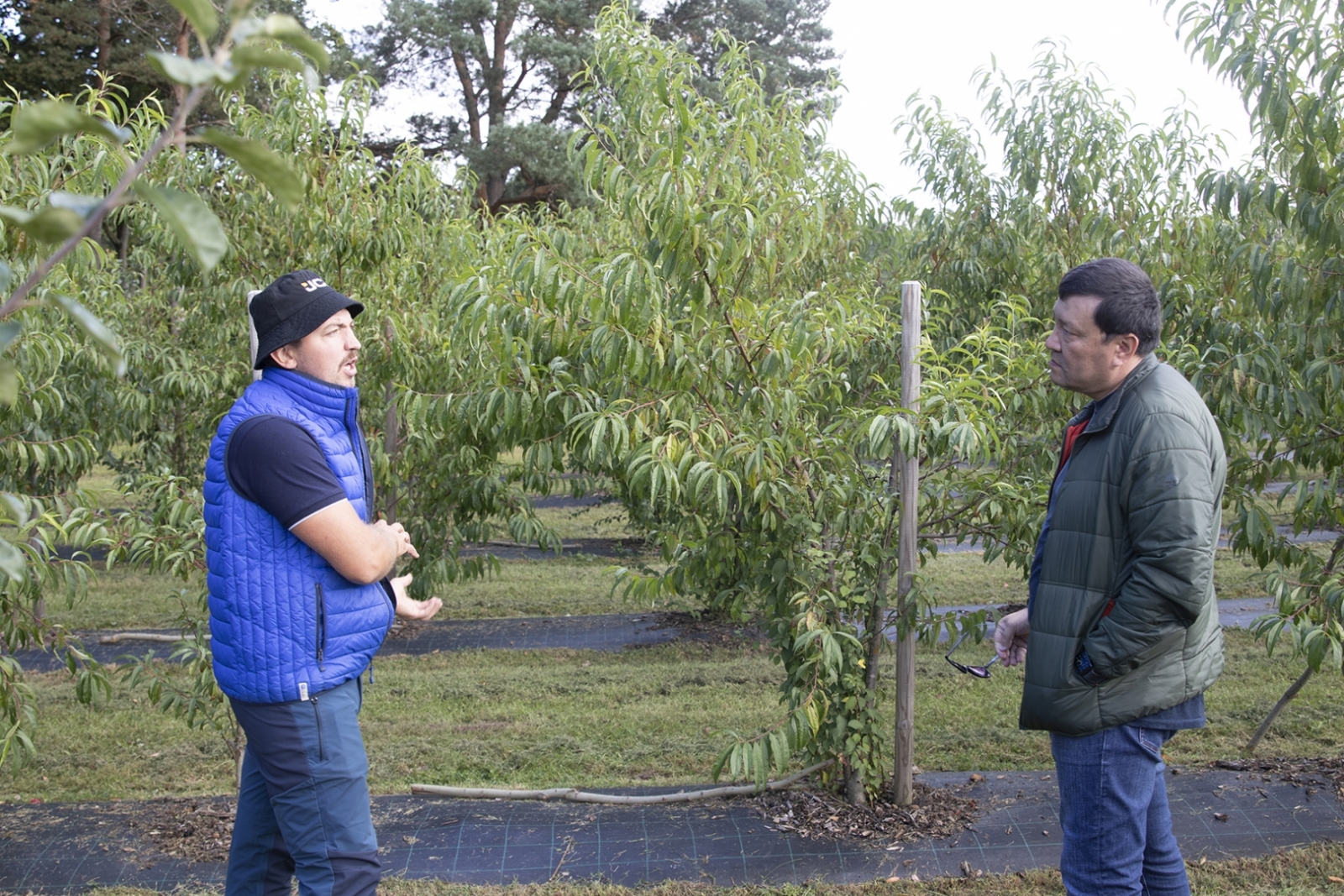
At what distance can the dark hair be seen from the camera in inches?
92.4

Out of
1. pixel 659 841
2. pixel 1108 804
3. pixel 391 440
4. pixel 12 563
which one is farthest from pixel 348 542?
pixel 391 440

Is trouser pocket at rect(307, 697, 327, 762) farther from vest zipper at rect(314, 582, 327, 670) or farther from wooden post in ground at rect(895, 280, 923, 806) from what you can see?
wooden post in ground at rect(895, 280, 923, 806)

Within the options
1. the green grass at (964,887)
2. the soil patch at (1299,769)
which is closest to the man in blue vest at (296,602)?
the green grass at (964,887)

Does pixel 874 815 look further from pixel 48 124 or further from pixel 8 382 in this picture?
pixel 48 124

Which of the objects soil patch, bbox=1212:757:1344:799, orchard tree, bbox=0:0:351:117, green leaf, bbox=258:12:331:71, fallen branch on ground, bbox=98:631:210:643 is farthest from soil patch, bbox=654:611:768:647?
orchard tree, bbox=0:0:351:117

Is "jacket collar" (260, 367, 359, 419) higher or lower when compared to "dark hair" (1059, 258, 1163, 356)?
lower

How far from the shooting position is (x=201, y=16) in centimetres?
77

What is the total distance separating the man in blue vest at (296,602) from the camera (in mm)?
2344

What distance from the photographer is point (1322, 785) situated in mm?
4172

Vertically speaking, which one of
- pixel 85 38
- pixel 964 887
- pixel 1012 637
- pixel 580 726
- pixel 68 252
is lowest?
pixel 580 726

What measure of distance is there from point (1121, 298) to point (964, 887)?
210 centimetres

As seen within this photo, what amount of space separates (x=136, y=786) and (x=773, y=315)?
366 centimetres

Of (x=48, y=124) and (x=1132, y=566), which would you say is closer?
(x=48, y=124)

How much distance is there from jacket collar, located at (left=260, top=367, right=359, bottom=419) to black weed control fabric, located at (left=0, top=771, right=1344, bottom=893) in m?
1.90
